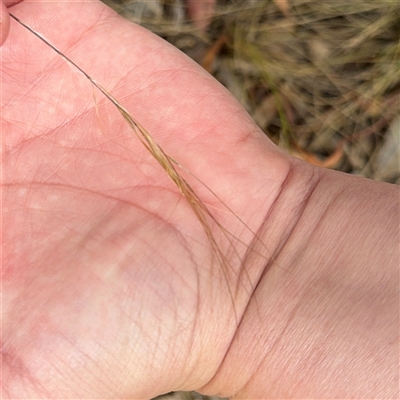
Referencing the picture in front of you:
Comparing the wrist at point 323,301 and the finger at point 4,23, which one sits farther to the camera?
the finger at point 4,23

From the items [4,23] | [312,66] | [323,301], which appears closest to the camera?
[323,301]

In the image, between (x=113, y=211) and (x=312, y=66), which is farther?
(x=312, y=66)

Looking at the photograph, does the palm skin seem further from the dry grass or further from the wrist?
the dry grass

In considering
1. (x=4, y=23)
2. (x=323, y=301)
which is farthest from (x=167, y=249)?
(x=4, y=23)

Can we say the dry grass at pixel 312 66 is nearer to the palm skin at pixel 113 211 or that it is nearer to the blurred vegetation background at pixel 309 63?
the blurred vegetation background at pixel 309 63

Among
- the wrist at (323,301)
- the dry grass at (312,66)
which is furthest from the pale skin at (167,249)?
the dry grass at (312,66)

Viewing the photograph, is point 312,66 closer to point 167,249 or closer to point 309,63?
point 309,63

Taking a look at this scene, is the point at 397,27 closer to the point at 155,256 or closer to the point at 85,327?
the point at 155,256
